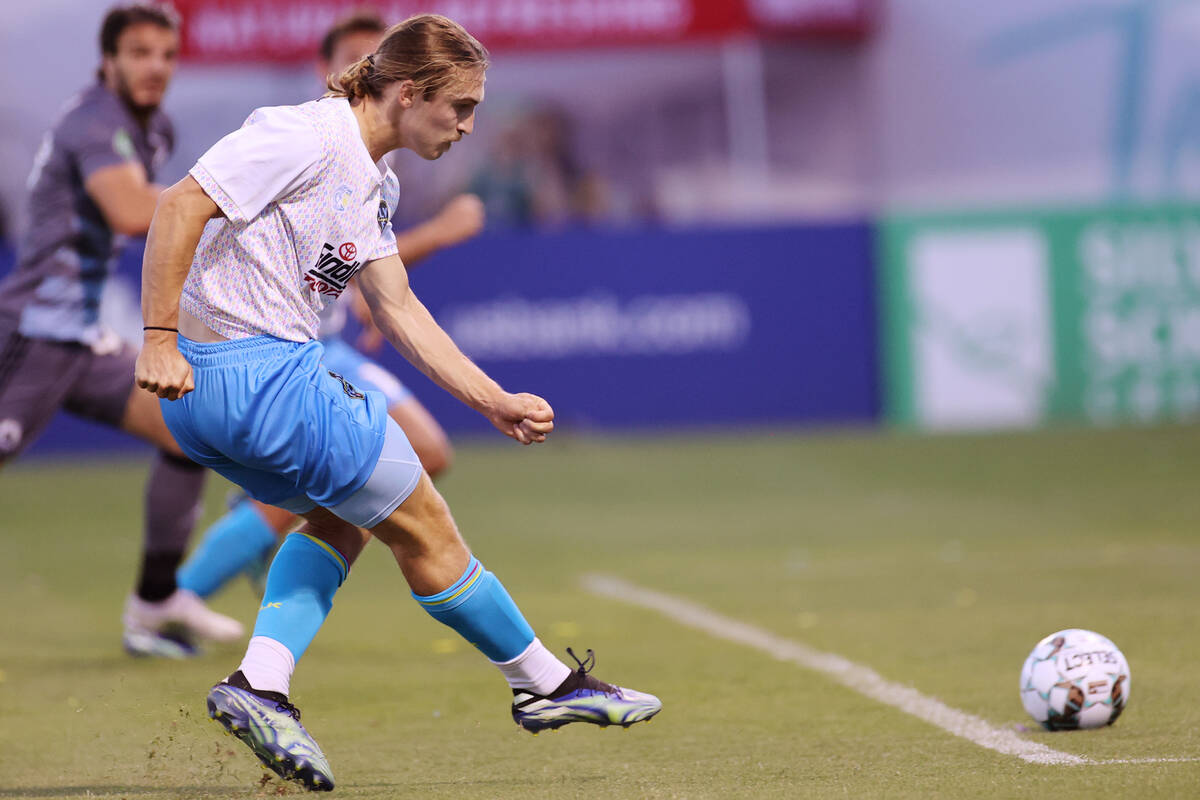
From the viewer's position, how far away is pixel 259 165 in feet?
12.5

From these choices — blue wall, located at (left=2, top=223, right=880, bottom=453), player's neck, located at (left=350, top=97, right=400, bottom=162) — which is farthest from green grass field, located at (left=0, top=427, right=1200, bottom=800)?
blue wall, located at (left=2, top=223, right=880, bottom=453)

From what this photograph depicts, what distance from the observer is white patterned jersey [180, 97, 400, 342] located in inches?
151

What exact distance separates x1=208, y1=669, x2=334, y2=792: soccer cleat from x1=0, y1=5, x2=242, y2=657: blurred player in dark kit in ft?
7.34

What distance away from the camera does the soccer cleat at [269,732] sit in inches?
155

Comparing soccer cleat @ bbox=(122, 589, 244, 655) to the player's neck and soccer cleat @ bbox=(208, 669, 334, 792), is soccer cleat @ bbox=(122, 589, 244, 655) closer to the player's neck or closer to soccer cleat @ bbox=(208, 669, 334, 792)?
soccer cleat @ bbox=(208, 669, 334, 792)

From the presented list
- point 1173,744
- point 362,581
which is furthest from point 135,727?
point 362,581

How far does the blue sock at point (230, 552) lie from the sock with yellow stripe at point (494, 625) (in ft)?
7.35

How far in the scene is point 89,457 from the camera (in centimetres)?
1462

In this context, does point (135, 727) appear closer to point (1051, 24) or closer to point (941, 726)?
point (941, 726)

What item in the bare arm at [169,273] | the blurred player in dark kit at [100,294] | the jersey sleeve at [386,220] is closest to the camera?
the bare arm at [169,273]

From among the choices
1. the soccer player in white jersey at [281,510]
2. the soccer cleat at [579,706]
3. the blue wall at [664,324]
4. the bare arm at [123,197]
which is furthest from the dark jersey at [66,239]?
the blue wall at [664,324]

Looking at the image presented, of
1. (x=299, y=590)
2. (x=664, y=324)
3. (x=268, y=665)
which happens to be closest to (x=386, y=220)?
(x=299, y=590)

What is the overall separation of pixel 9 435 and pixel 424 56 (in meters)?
2.70

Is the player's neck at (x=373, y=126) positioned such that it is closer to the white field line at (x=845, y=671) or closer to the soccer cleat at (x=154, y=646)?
the white field line at (x=845, y=671)
